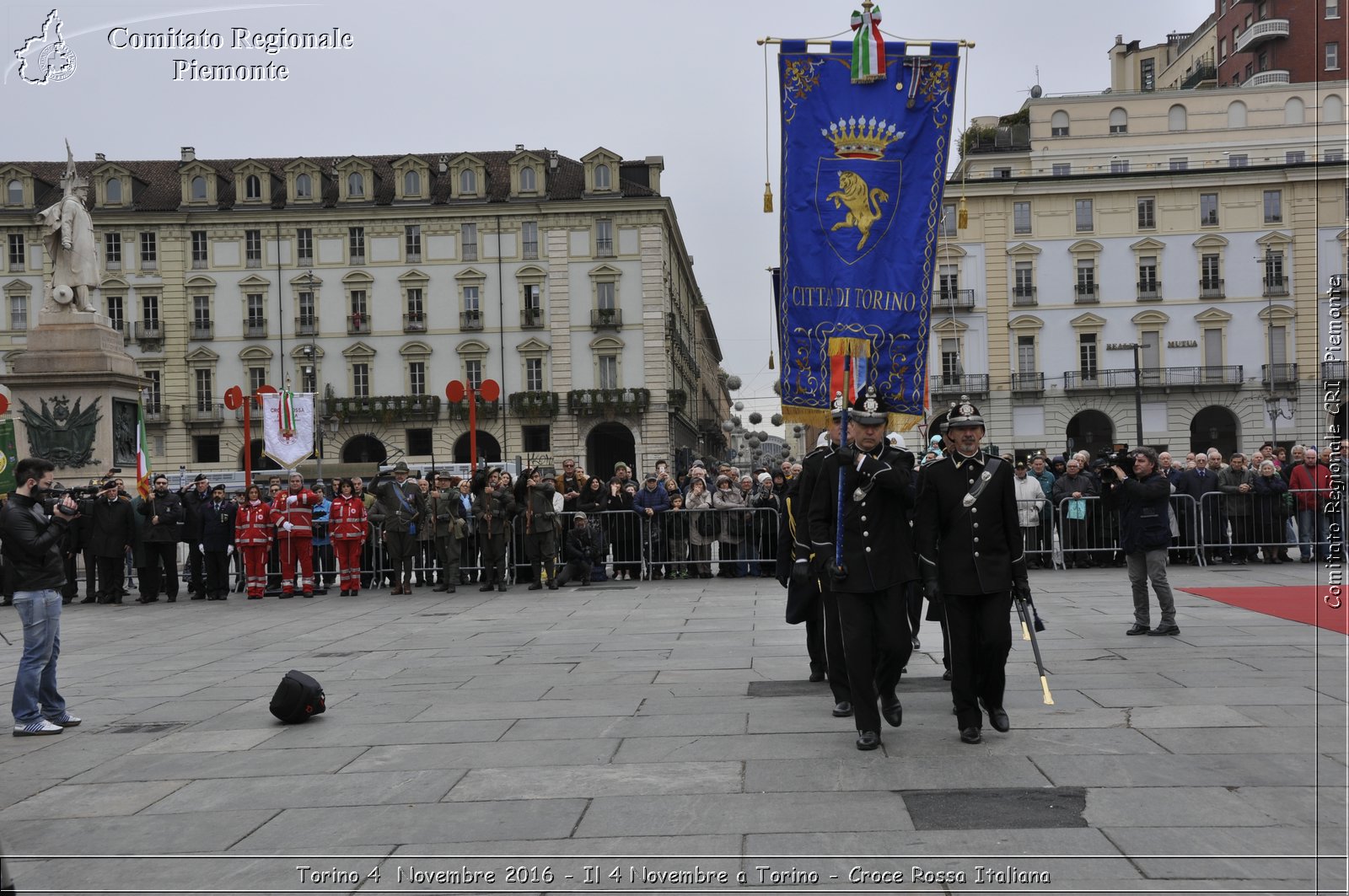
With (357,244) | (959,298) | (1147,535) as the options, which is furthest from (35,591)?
(357,244)

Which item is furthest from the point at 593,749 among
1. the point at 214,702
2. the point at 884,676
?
the point at 214,702

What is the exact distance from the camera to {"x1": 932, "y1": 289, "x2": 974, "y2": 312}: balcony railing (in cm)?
5994

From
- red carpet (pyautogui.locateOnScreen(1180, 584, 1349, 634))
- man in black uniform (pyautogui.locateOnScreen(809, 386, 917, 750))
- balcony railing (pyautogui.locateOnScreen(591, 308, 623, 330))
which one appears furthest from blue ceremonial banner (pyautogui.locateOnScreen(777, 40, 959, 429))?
balcony railing (pyautogui.locateOnScreen(591, 308, 623, 330))

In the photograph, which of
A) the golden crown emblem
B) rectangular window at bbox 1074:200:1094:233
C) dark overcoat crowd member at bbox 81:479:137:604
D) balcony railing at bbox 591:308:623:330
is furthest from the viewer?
balcony railing at bbox 591:308:623:330

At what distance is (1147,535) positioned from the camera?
10797 mm

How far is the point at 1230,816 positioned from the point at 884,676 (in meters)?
2.22

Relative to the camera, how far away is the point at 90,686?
9.92 meters

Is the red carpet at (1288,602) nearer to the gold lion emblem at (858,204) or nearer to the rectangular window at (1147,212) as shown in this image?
the gold lion emblem at (858,204)

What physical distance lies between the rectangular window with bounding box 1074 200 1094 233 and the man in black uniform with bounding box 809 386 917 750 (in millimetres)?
57899

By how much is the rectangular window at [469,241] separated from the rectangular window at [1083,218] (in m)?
30.8

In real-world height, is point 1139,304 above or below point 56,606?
above

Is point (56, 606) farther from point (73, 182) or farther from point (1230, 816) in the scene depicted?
point (73, 182)

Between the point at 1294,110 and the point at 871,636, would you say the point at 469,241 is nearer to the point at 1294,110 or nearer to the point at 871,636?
the point at 1294,110

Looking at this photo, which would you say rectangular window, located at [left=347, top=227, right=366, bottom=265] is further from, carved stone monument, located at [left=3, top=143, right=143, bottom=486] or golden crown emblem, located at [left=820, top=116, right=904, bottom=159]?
golden crown emblem, located at [left=820, top=116, right=904, bottom=159]
